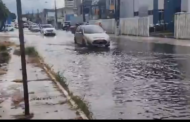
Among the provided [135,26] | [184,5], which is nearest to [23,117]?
[135,26]

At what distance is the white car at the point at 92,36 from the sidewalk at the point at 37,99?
1216 centimetres

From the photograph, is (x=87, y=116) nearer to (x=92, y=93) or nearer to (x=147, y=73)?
(x=92, y=93)

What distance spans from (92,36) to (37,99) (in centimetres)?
1696

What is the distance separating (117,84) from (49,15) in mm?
126868

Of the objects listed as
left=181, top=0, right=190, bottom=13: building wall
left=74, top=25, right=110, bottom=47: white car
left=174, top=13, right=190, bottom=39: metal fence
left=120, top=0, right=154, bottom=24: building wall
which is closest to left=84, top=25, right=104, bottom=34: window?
left=74, top=25, right=110, bottom=47: white car

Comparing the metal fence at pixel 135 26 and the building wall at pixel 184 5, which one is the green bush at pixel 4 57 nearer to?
the metal fence at pixel 135 26

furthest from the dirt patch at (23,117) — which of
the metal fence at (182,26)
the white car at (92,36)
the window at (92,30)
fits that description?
the metal fence at (182,26)

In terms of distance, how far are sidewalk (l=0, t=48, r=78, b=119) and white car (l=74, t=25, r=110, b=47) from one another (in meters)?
12.2

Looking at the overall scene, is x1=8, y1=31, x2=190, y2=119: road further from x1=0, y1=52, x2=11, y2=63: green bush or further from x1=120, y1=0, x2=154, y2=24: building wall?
x1=120, y1=0, x2=154, y2=24: building wall

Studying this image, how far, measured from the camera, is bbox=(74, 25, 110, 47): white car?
1001 inches

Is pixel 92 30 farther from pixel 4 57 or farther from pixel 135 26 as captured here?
pixel 135 26

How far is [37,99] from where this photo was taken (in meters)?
9.08

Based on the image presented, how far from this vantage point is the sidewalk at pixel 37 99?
297 inches

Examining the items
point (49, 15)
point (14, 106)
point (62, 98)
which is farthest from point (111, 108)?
point (49, 15)
